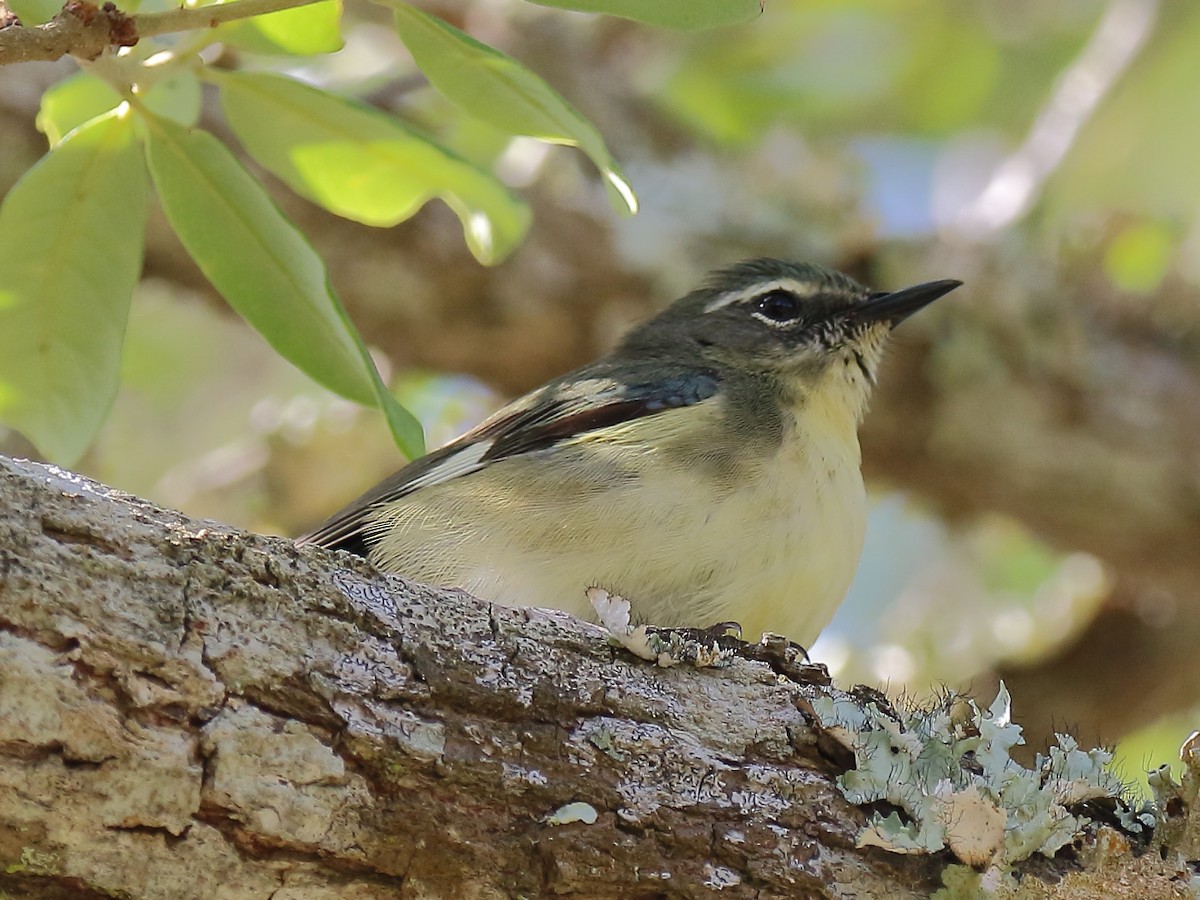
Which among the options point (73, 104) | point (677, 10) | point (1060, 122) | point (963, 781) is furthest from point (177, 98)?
point (1060, 122)

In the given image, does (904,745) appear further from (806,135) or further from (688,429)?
(806,135)

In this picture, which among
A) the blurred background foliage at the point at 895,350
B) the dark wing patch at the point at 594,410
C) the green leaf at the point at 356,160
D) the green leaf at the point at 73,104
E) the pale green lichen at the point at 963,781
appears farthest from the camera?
the blurred background foliage at the point at 895,350

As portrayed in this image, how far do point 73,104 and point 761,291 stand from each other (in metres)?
2.58

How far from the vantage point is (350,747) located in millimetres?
2396

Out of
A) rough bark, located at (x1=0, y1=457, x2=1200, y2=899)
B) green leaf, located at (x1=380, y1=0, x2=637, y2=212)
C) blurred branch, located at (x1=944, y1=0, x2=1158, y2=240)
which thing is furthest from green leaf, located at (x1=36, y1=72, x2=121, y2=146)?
blurred branch, located at (x1=944, y1=0, x2=1158, y2=240)

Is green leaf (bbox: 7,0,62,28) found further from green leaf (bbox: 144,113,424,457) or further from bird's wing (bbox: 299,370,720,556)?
bird's wing (bbox: 299,370,720,556)

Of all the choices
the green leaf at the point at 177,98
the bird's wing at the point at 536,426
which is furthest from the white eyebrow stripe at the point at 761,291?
the green leaf at the point at 177,98

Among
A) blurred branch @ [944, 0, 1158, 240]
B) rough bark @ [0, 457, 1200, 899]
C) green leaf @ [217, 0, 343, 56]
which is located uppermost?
blurred branch @ [944, 0, 1158, 240]

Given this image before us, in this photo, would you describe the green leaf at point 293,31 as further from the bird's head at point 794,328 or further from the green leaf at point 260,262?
the bird's head at point 794,328

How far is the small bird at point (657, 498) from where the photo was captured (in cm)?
362

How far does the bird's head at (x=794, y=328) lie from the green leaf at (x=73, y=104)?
2126mm

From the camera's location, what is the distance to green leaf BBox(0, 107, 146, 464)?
295 centimetres

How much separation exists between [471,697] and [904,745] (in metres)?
0.80

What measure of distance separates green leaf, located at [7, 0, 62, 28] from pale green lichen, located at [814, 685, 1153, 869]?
1.93 metres
